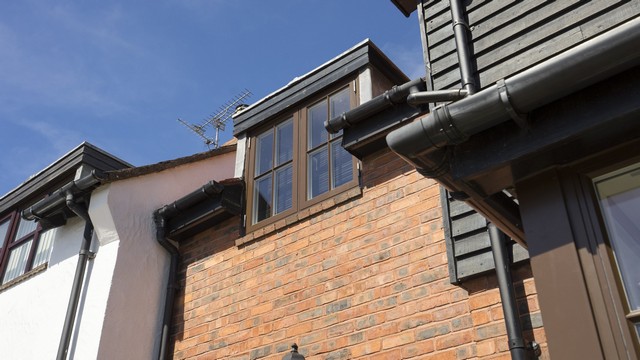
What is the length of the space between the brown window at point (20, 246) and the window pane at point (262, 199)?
128 inches

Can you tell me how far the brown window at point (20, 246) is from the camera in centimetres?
883

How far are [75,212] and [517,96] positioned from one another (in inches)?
242

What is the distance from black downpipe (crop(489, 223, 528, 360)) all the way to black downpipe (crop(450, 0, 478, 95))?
1017 millimetres

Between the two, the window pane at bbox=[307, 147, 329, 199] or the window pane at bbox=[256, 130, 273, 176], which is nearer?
the window pane at bbox=[307, 147, 329, 199]

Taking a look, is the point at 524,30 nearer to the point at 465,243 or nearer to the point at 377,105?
the point at 465,243

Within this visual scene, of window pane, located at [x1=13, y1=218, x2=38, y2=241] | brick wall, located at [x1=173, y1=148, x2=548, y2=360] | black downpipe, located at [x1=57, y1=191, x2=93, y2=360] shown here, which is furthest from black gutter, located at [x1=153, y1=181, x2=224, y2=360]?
window pane, located at [x1=13, y1=218, x2=38, y2=241]

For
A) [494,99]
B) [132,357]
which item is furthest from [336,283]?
[494,99]

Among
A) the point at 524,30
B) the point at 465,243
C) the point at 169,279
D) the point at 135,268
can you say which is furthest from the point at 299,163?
the point at 524,30

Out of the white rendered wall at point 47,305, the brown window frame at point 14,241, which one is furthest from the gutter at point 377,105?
the brown window frame at point 14,241

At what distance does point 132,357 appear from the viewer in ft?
22.5

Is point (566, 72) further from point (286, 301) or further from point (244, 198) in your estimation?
point (244, 198)

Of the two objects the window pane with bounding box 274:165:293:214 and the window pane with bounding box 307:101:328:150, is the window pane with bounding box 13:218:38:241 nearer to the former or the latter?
the window pane with bounding box 274:165:293:214

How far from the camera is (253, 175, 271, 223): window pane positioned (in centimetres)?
708

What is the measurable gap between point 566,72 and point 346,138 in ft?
11.4
